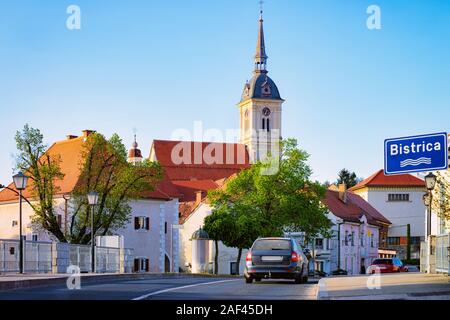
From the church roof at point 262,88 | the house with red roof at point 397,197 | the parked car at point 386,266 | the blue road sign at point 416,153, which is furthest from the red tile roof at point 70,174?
the church roof at point 262,88

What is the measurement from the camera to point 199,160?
15600cm

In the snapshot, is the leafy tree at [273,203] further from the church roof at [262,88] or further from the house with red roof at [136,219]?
the church roof at [262,88]

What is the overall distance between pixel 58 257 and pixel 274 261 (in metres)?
12.0

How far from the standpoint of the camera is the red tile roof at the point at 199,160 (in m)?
154

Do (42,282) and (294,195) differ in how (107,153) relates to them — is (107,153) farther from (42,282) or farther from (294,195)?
(42,282)

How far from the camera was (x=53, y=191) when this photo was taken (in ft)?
212

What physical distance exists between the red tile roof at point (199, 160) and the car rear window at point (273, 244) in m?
124

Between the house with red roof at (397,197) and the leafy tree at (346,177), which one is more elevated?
the leafy tree at (346,177)

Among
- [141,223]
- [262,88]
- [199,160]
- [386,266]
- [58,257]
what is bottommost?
[386,266]

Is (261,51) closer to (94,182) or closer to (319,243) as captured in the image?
(319,243)

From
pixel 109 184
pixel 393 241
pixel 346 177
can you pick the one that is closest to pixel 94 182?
pixel 109 184

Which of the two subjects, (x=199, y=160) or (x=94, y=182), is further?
(x=199, y=160)

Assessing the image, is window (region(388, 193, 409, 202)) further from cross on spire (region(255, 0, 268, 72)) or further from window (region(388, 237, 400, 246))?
cross on spire (region(255, 0, 268, 72))

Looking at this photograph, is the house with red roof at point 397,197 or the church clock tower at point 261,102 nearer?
the house with red roof at point 397,197
